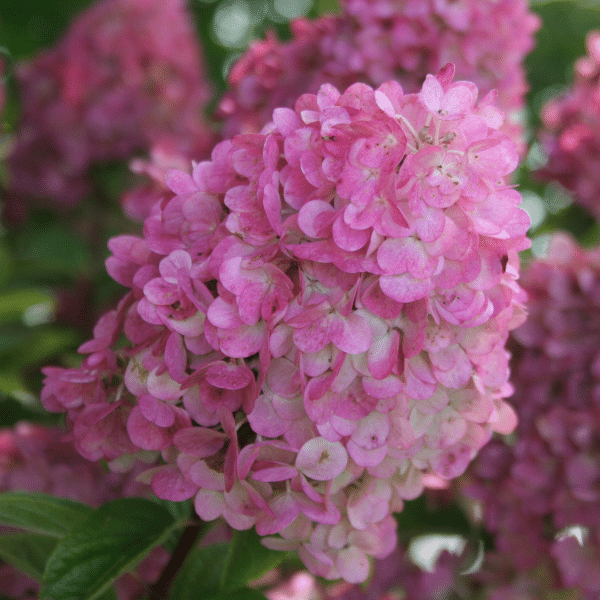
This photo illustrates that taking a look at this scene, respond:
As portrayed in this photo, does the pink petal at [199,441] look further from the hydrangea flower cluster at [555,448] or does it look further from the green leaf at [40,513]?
the hydrangea flower cluster at [555,448]

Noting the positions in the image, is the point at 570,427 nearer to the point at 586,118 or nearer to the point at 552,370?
the point at 552,370

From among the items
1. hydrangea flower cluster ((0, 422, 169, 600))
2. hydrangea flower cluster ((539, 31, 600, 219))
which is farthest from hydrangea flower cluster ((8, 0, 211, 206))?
hydrangea flower cluster ((0, 422, 169, 600))

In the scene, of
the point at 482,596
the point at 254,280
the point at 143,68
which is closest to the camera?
the point at 254,280

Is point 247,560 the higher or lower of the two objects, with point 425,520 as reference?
higher

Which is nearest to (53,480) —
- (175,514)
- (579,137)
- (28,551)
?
(28,551)

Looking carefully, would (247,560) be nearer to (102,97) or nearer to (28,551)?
(28,551)

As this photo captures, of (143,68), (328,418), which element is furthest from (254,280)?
(143,68)
